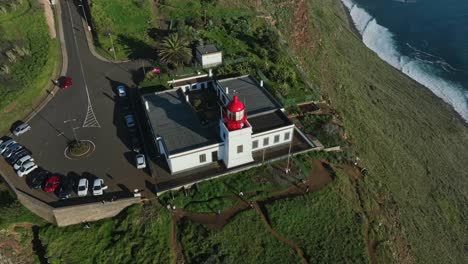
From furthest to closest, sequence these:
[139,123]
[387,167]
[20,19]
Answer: [20,19], [387,167], [139,123]

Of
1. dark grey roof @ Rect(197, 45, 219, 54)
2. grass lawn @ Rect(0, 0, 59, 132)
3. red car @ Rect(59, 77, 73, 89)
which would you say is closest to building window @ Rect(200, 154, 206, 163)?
dark grey roof @ Rect(197, 45, 219, 54)

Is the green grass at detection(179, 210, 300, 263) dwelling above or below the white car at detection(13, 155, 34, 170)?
below

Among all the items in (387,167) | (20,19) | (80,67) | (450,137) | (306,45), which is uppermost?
(20,19)

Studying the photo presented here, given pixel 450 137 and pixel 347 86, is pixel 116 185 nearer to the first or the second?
pixel 347 86

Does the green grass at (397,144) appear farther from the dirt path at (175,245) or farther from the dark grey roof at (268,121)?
the dirt path at (175,245)

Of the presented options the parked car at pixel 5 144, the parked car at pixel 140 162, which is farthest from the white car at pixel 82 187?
the parked car at pixel 5 144

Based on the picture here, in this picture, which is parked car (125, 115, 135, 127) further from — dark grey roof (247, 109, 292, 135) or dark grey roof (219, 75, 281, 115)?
dark grey roof (247, 109, 292, 135)

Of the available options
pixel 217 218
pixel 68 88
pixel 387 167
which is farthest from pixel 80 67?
pixel 387 167
